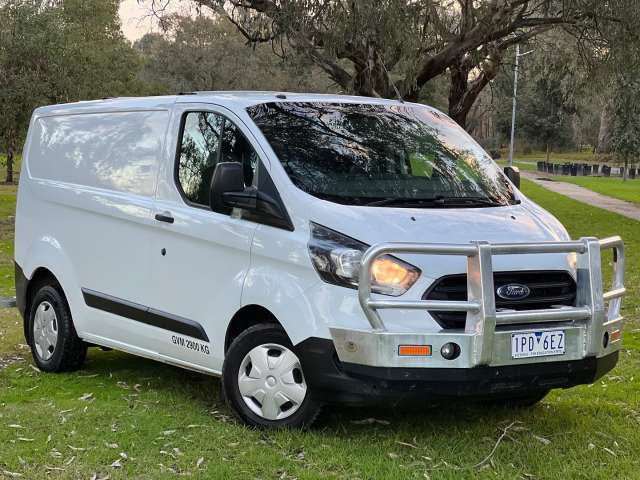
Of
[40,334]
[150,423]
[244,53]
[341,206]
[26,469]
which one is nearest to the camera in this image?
[26,469]

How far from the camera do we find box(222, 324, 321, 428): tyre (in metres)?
5.14

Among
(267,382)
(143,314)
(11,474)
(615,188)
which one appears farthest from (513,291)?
(615,188)

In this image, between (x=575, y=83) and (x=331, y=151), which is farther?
(x=575, y=83)

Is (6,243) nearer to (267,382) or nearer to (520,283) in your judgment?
(267,382)

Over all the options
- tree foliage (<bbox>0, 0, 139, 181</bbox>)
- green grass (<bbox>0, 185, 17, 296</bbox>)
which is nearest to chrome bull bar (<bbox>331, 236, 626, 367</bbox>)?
green grass (<bbox>0, 185, 17, 296</bbox>)

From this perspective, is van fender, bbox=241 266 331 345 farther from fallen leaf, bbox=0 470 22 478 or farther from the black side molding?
fallen leaf, bbox=0 470 22 478

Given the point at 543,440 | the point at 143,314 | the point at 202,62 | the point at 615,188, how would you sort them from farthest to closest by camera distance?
1. the point at 202,62
2. the point at 615,188
3. the point at 143,314
4. the point at 543,440

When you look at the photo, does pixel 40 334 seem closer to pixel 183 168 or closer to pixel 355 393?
pixel 183 168

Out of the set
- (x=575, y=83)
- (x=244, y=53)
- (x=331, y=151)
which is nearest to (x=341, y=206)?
(x=331, y=151)

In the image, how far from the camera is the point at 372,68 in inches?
750

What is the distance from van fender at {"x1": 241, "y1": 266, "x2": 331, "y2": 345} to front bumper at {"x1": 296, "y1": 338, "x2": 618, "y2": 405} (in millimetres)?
74

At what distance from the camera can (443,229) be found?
5.00 m

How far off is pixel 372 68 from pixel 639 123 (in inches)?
1096

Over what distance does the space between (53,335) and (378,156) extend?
10.1 ft
